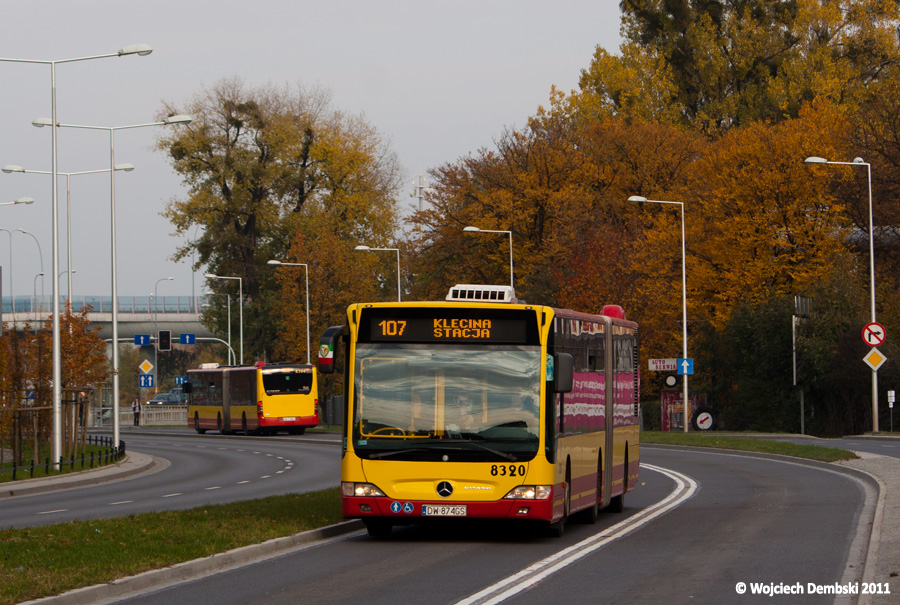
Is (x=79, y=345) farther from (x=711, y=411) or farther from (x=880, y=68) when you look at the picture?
(x=880, y=68)

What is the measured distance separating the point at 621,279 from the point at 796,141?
9.29 metres

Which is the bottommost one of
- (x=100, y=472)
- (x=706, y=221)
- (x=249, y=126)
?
(x=100, y=472)

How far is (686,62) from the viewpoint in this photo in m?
78.8

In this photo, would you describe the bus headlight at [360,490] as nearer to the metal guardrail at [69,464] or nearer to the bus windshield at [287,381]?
the metal guardrail at [69,464]

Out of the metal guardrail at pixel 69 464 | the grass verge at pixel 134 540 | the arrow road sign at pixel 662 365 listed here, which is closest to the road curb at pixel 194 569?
the grass verge at pixel 134 540

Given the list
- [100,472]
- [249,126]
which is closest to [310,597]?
[100,472]

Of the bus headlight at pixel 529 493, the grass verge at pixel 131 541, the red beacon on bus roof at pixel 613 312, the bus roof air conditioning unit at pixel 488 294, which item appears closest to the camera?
the grass verge at pixel 131 541

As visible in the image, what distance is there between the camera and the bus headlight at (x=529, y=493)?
15.8 meters

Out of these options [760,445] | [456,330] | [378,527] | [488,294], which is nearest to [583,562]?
[456,330]

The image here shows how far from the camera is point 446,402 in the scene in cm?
1609

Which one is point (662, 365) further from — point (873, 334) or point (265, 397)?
point (265, 397)

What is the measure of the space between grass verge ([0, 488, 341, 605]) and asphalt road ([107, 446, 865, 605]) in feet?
2.22

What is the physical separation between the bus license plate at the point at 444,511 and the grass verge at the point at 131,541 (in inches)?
69.9

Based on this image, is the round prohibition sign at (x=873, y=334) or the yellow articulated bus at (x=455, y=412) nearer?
the yellow articulated bus at (x=455, y=412)
